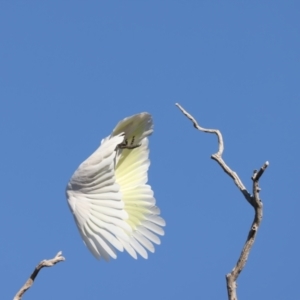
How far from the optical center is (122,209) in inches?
232

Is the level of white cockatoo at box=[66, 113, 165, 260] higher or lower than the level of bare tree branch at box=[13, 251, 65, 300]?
higher

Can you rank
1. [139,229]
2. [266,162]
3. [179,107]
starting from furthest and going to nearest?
[139,229], [179,107], [266,162]

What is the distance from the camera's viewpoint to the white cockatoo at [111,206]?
5.86 meters

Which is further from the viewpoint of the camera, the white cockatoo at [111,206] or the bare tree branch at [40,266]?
the white cockatoo at [111,206]

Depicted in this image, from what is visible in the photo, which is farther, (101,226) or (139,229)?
(139,229)

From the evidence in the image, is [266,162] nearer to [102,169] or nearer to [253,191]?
[253,191]

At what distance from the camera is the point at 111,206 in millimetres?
5902

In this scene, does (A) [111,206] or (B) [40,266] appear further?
(A) [111,206]

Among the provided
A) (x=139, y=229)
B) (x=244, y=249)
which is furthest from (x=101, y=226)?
(x=244, y=249)

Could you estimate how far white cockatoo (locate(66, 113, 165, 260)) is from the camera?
231 inches

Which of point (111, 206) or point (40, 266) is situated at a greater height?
point (111, 206)

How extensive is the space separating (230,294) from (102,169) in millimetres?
1350

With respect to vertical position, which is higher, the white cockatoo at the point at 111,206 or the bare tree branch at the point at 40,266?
the white cockatoo at the point at 111,206

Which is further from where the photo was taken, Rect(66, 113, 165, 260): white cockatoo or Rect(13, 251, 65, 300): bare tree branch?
Rect(66, 113, 165, 260): white cockatoo
